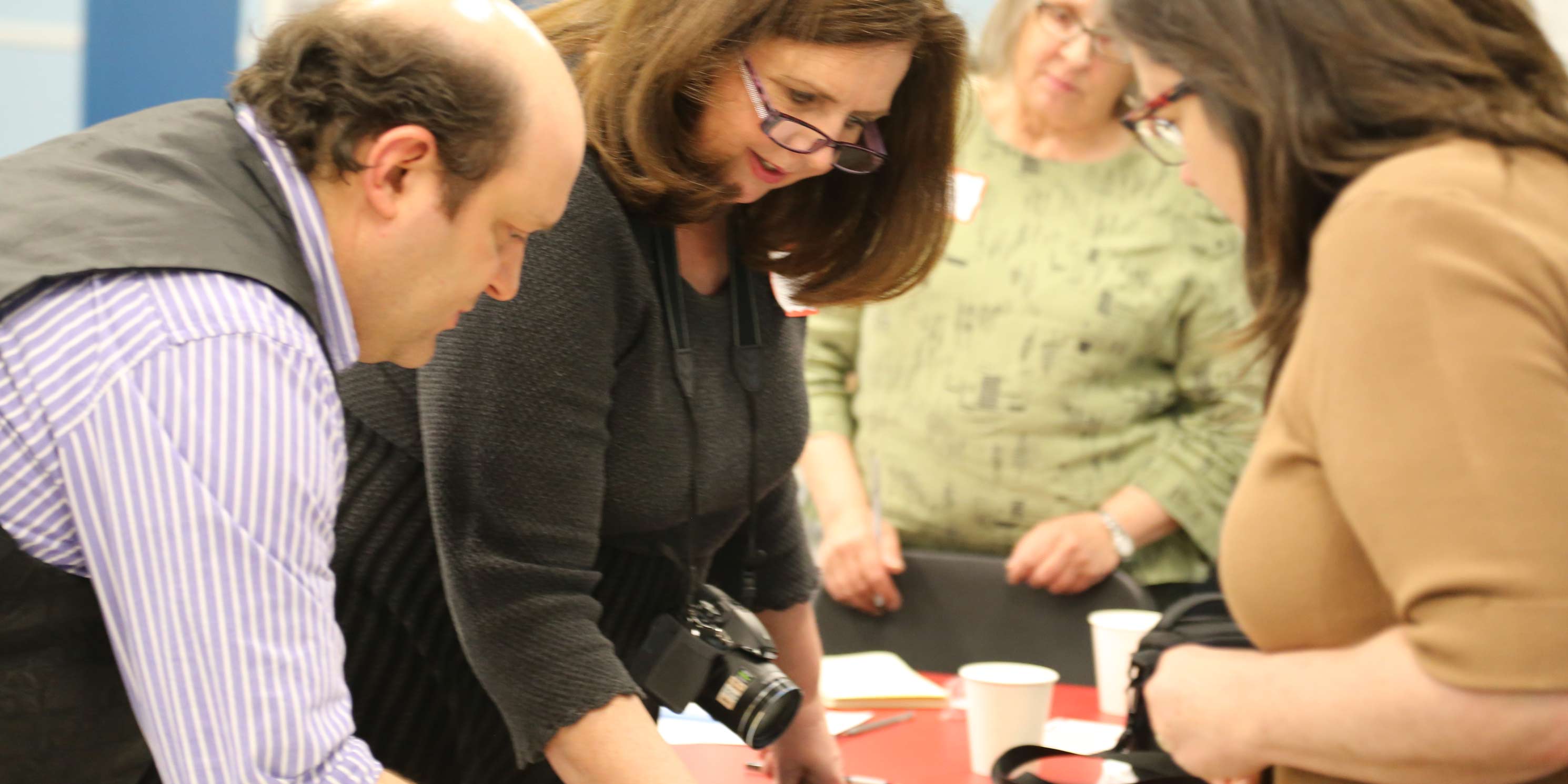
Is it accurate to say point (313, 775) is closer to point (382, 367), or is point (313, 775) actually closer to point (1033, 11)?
point (382, 367)

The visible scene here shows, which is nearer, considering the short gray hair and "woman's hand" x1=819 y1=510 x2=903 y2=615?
"woman's hand" x1=819 y1=510 x2=903 y2=615

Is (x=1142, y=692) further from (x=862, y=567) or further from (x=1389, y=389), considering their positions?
(x=862, y=567)

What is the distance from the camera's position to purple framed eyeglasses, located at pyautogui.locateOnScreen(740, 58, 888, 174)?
1.38 meters

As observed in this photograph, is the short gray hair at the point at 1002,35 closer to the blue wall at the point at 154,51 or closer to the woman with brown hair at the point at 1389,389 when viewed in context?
the woman with brown hair at the point at 1389,389

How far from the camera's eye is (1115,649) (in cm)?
181

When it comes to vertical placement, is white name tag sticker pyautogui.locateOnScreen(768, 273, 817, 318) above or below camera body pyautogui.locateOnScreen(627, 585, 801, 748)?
above

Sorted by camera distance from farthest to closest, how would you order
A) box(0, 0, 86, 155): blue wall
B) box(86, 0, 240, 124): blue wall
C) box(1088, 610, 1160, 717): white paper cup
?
box(0, 0, 86, 155): blue wall, box(86, 0, 240, 124): blue wall, box(1088, 610, 1160, 717): white paper cup

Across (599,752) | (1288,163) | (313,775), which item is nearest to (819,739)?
(599,752)

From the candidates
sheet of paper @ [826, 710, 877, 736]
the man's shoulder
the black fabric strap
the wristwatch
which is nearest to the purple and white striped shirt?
the man's shoulder

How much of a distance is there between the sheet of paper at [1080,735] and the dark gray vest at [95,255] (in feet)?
3.47

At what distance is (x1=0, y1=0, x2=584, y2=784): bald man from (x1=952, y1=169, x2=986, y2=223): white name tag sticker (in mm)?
1592

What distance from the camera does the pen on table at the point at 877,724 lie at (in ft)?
5.72

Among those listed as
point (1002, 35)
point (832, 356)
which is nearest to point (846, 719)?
point (832, 356)

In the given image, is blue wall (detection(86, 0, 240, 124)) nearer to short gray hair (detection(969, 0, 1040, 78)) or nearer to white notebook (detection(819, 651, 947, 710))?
short gray hair (detection(969, 0, 1040, 78))
